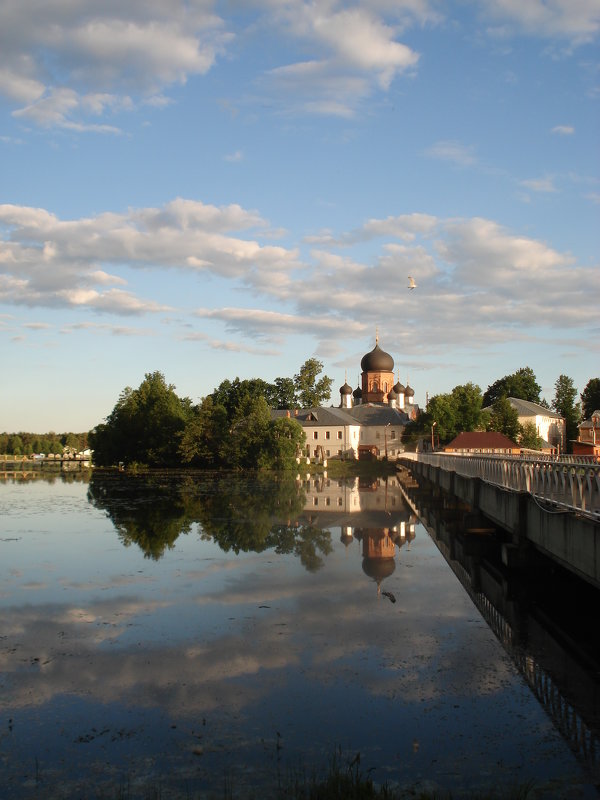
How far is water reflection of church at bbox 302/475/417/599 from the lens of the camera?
23.7 m

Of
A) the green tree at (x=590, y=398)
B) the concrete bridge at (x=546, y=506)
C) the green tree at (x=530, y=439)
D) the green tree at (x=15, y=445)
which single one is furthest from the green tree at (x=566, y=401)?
the green tree at (x=15, y=445)

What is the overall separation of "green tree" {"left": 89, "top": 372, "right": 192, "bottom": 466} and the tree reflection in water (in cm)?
3581

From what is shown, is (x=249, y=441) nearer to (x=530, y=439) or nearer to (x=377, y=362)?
(x=530, y=439)

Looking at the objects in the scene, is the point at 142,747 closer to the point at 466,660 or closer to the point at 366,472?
the point at 466,660

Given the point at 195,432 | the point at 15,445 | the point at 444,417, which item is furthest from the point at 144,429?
the point at 15,445

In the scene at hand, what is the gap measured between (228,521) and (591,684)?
2360cm

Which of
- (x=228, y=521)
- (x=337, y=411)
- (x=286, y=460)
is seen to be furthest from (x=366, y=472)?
(x=228, y=521)

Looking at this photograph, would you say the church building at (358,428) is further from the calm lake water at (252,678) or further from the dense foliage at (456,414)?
the calm lake water at (252,678)

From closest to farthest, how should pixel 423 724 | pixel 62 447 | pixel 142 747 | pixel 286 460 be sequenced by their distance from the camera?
pixel 142 747
pixel 423 724
pixel 286 460
pixel 62 447

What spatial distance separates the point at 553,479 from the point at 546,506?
65 cm

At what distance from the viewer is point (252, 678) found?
11516 millimetres

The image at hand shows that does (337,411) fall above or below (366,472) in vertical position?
above

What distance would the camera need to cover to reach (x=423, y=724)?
9703 mm

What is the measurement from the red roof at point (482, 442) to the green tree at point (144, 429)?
33.6 m
